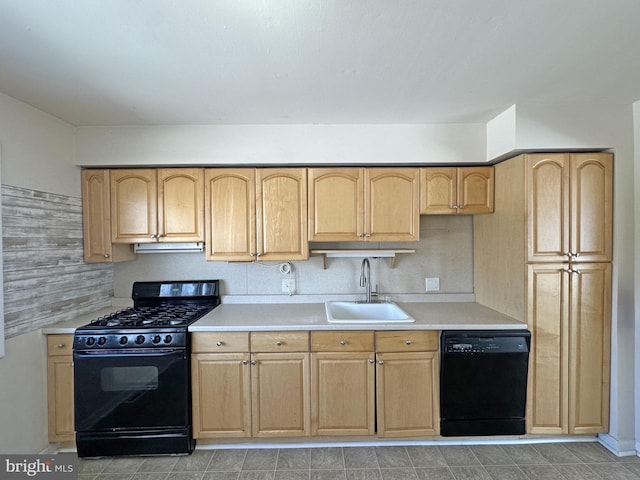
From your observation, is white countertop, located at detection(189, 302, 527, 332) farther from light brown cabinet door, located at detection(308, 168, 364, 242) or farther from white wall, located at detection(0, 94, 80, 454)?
white wall, located at detection(0, 94, 80, 454)

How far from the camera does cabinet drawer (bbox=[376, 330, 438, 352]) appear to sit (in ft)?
7.00

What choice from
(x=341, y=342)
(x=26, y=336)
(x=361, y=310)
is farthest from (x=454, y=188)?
(x=26, y=336)

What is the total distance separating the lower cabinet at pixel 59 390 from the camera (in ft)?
6.96

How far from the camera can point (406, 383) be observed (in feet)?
7.04

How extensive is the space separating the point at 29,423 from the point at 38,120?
1.93m

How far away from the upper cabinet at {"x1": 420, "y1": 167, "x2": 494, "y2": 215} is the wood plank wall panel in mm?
2636

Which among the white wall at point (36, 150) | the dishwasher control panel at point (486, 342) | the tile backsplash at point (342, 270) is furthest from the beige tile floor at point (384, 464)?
the white wall at point (36, 150)

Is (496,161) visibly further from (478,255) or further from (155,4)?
(155,4)

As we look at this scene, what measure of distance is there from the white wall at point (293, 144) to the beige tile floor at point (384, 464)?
203cm

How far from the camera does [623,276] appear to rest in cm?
209

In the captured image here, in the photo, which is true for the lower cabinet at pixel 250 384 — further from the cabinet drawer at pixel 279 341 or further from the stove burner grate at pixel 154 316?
the stove burner grate at pixel 154 316

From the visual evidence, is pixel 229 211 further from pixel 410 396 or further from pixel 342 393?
pixel 410 396

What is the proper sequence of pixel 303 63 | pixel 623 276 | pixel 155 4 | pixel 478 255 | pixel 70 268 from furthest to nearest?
1. pixel 478 255
2. pixel 70 268
3. pixel 623 276
4. pixel 303 63
5. pixel 155 4

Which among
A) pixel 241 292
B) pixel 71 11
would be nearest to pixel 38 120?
pixel 71 11
